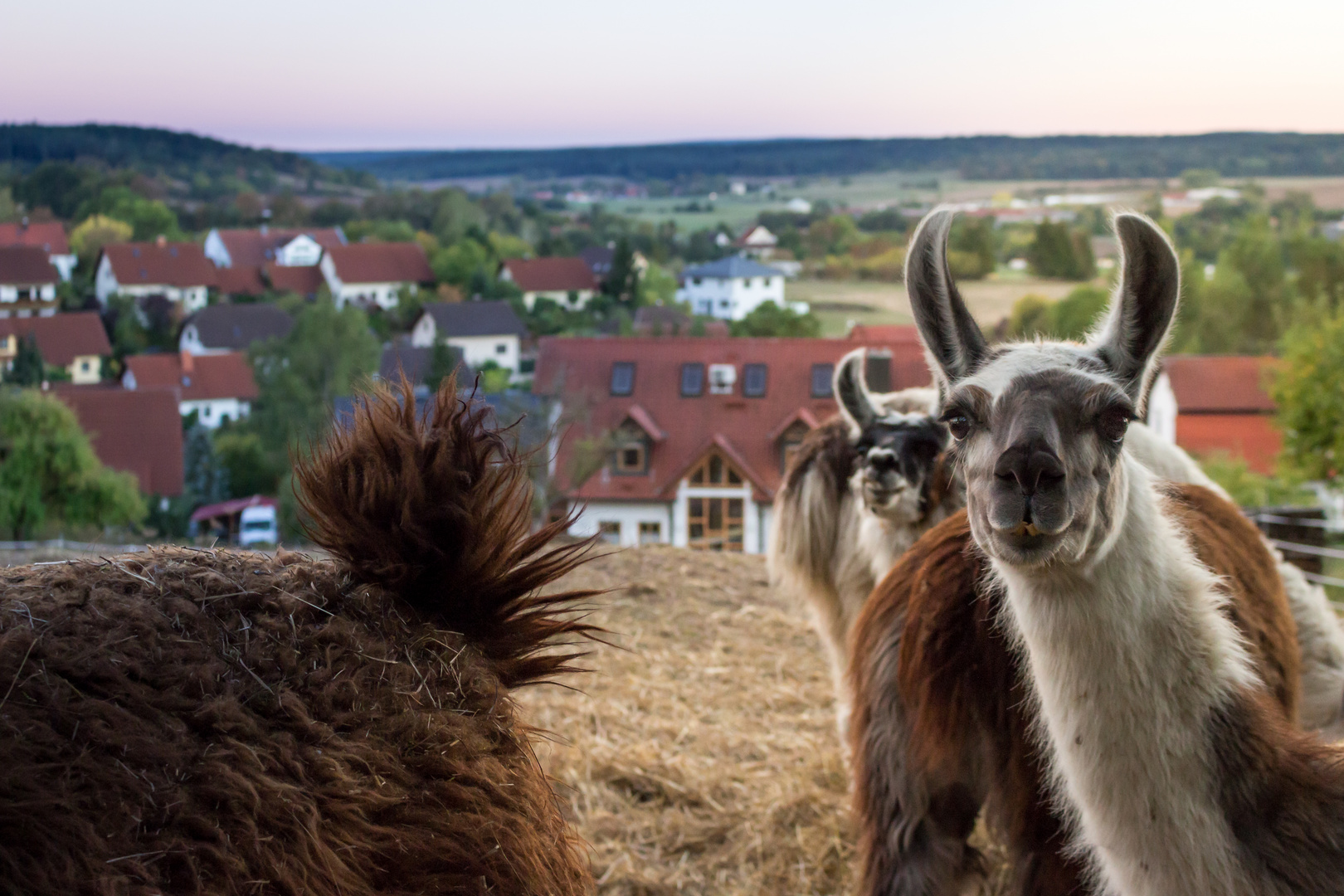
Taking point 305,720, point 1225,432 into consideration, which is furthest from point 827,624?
point 1225,432

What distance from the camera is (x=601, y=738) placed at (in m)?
4.68

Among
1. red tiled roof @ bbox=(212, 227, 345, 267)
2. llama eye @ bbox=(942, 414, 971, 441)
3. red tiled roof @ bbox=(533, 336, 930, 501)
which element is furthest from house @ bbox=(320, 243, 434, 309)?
llama eye @ bbox=(942, 414, 971, 441)

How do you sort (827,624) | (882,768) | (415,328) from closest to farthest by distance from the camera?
(882,768) < (827,624) < (415,328)

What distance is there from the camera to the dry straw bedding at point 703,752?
366 centimetres

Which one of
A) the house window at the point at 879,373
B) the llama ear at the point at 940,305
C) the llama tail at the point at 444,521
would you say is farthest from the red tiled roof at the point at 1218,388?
the llama tail at the point at 444,521

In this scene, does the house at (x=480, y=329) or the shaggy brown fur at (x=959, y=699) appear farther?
the house at (x=480, y=329)

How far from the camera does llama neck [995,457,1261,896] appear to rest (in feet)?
5.92

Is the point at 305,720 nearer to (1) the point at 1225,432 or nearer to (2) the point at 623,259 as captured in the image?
(1) the point at 1225,432

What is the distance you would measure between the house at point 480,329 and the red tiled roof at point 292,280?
23.4ft

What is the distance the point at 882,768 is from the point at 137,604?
1.74 meters

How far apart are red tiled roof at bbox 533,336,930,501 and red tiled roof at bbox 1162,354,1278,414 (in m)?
13.1

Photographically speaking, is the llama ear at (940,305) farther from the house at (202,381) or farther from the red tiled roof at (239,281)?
the red tiled roof at (239,281)

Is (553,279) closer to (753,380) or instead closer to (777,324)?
(777,324)

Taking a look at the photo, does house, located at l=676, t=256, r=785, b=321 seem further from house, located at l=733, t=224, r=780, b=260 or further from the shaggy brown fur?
the shaggy brown fur
